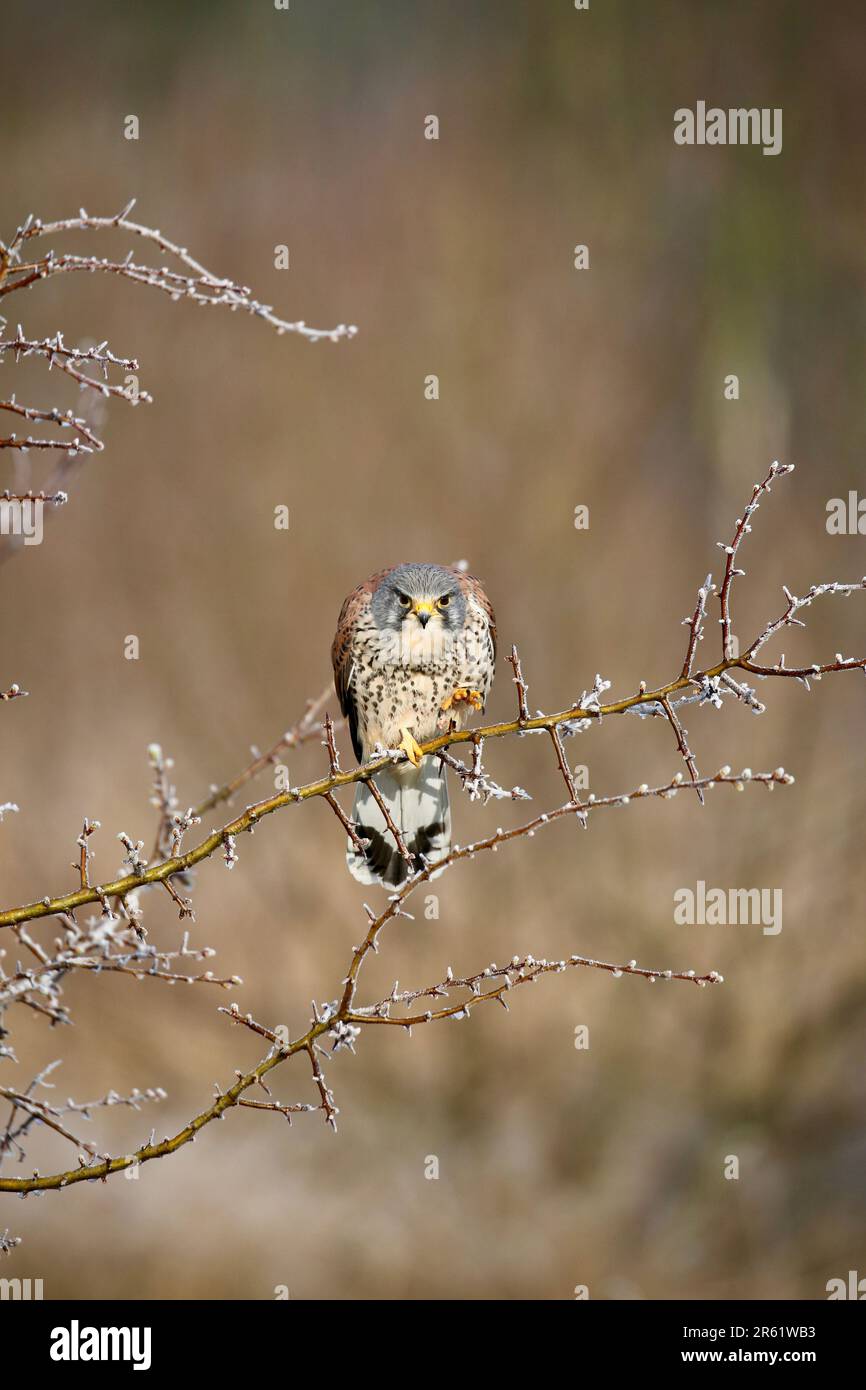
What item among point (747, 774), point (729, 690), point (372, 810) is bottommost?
point (747, 774)

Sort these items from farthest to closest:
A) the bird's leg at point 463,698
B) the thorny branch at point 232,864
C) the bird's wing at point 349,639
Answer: the bird's wing at point 349,639, the bird's leg at point 463,698, the thorny branch at point 232,864

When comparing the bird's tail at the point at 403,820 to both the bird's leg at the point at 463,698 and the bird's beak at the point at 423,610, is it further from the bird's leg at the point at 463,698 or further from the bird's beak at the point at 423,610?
the bird's beak at the point at 423,610

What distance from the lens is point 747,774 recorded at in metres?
1.18

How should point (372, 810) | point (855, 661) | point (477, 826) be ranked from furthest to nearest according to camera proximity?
1. point (477, 826)
2. point (372, 810)
3. point (855, 661)

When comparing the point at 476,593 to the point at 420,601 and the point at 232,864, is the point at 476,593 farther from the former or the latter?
the point at 232,864

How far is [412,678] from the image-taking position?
7.48 feet

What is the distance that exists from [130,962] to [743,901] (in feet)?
15.9

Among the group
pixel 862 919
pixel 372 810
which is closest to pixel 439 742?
pixel 372 810

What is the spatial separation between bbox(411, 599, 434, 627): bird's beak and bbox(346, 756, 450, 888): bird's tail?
Answer: 0.24 meters

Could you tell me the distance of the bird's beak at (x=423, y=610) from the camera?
7.00 ft

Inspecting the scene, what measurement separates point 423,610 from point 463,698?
0.52 ft

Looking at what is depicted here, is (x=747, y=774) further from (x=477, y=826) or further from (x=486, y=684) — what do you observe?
(x=477, y=826)

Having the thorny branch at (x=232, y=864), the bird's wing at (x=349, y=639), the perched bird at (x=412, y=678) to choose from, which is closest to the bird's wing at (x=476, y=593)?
the perched bird at (x=412, y=678)

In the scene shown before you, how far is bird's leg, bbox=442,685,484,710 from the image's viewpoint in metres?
2.11
